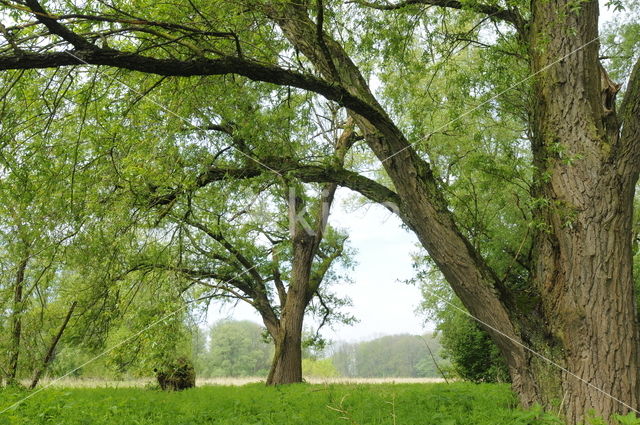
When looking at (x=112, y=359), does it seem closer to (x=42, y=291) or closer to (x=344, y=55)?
(x=42, y=291)

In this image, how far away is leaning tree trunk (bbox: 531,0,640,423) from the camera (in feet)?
16.4

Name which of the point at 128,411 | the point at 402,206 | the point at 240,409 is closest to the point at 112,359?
the point at 128,411

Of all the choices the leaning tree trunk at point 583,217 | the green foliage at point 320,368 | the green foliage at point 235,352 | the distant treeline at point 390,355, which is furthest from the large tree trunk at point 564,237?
the green foliage at point 320,368

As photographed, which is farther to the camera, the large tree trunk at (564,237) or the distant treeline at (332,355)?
the distant treeline at (332,355)

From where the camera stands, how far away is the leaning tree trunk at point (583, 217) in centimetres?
498

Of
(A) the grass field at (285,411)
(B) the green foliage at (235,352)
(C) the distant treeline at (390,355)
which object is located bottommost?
(A) the grass field at (285,411)

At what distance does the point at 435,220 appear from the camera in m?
5.45

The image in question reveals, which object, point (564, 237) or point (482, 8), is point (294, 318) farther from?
point (482, 8)

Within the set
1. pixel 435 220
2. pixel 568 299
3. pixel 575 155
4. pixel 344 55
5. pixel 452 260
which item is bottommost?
pixel 568 299

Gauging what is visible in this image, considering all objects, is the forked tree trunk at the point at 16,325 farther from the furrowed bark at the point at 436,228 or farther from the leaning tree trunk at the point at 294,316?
the leaning tree trunk at the point at 294,316

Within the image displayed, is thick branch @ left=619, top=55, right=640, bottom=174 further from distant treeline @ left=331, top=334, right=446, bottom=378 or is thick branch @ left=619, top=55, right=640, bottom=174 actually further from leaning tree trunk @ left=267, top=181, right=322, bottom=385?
leaning tree trunk @ left=267, top=181, right=322, bottom=385

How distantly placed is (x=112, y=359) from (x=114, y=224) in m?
4.21

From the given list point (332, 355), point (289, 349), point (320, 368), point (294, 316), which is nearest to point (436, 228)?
point (294, 316)

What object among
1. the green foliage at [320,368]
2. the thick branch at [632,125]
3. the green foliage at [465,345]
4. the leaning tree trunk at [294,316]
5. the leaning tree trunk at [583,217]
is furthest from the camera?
the green foliage at [320,368]
